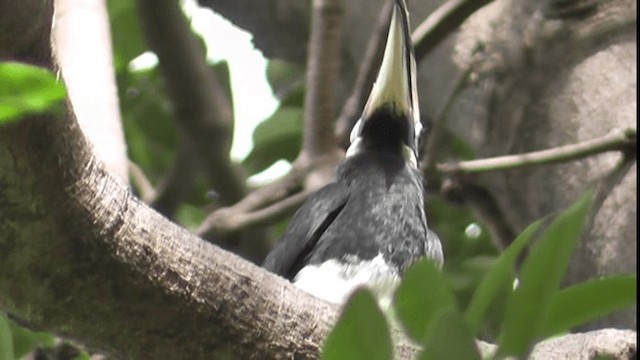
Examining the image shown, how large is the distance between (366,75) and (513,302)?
1.15 metres

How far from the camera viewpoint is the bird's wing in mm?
1484

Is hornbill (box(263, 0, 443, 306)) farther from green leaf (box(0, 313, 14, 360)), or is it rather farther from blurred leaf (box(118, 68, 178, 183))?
green leaf (box(0, 313, 14, 360))

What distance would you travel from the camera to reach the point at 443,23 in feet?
5.41

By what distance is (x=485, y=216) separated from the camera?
166 centimetres

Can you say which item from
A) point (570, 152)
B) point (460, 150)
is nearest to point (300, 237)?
point (570, 152)

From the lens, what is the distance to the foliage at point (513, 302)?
1.48ft

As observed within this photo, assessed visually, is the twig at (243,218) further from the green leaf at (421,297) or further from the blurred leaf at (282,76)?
the green leaf at (421,297)

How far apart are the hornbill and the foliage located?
2.54 feet

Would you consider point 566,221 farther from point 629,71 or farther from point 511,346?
point 629,71

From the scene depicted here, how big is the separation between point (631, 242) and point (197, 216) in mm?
747

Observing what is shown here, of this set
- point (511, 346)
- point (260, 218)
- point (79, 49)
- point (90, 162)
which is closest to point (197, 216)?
point (260, 218)

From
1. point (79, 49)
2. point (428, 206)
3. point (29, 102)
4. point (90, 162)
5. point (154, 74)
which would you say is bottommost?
point (428, 206)

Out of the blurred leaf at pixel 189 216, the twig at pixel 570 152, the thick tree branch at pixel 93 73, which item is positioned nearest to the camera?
the thick tree branch at pixel 93 73

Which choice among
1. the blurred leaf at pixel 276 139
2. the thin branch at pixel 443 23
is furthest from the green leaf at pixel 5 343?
the blurred leaf at pixel 276 139
